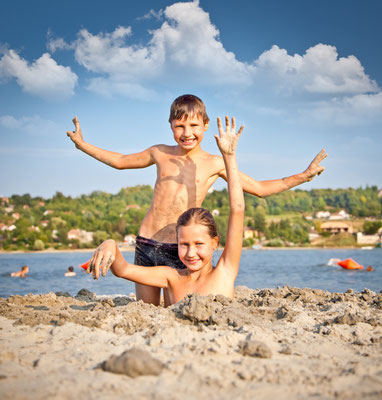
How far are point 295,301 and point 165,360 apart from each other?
6.99ft

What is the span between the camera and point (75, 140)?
163 inches

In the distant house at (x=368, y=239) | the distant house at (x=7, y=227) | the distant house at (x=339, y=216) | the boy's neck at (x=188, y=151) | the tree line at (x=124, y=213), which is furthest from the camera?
the distant house at (x=339, y=216)

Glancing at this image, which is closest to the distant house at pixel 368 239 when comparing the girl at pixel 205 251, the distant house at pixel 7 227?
the distant house at pixel 7 227

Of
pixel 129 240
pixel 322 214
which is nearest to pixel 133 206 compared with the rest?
pixel 129 240

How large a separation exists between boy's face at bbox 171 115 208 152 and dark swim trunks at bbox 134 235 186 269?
93cm

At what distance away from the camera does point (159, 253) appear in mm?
3803

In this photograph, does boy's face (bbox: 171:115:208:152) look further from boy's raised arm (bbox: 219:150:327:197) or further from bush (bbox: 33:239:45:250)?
bush (bbox: 33:239:45:250)

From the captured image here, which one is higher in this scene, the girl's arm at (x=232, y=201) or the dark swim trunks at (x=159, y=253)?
the girl's arm at (x=232, y=201)

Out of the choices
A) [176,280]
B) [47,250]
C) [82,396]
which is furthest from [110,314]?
[47,250]

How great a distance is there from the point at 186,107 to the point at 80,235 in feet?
155

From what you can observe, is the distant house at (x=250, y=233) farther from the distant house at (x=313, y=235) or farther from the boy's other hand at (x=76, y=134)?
the boy's other hand at (x=76, y=134)

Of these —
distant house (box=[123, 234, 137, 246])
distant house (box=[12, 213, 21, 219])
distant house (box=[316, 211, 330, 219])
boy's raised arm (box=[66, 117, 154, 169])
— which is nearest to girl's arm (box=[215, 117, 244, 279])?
boy's raised arm (box=[66, 117, 154, 169])

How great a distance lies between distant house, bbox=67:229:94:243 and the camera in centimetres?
4761

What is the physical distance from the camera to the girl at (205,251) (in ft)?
10.1
